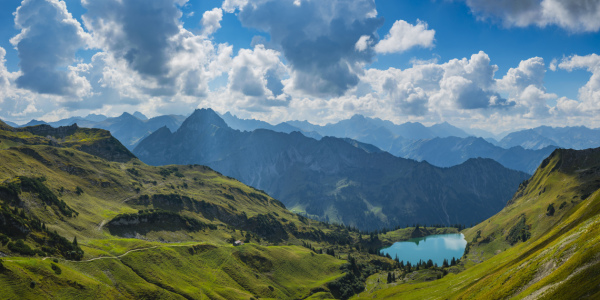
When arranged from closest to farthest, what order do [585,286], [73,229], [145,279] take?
[585,286], [145,279], [73,229]

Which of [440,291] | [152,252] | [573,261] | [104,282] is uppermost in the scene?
[573,261]

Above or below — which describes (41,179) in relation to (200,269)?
above

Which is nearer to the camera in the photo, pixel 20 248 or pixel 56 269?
pixel 56 269

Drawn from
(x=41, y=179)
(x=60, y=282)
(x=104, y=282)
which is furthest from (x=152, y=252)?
(x=41, y=179)

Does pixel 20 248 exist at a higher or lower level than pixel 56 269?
higher

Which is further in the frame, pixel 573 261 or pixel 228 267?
pixel 228 267

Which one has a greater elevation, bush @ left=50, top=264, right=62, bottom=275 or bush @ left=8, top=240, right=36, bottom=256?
bush @ left=8, top=240, right=36, bottom=256

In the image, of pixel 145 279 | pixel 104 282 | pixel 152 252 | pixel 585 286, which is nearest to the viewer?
pixel 585 286

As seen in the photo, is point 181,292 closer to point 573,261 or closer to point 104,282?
point 104,282

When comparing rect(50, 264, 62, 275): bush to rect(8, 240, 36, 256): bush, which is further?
rect(8, 240, 36, 256): bush

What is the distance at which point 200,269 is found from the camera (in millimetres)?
156625

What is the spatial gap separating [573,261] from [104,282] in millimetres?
125378

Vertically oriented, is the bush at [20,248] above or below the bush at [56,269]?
above

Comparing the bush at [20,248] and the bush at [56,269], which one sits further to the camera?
the bush at [20,248]
